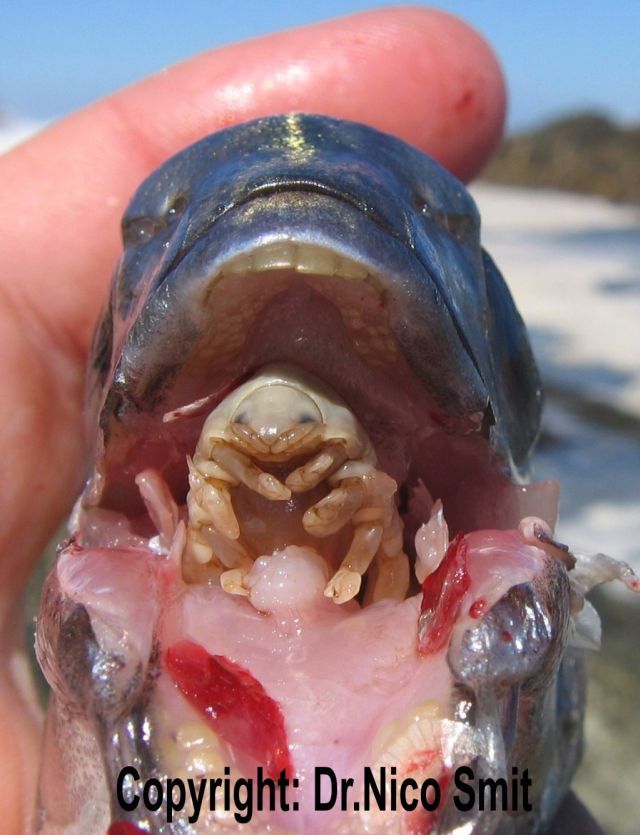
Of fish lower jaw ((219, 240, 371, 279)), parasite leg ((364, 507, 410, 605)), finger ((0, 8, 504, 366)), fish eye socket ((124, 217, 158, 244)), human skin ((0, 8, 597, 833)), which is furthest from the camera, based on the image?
finger ((0, 8, 504, 366))

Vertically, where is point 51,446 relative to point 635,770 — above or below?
above

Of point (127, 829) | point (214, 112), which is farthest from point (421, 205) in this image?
point (214, 112)

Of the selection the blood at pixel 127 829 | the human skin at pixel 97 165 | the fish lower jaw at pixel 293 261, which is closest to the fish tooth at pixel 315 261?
the fish lower jaw at pixel 293 261

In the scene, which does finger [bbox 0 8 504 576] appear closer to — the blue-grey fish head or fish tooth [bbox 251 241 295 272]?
the blue-grey fish head

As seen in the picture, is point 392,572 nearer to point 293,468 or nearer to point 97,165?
point 293,468

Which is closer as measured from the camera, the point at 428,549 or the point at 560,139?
the point at 428,549

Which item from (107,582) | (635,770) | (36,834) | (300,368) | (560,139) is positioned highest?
(300,368)

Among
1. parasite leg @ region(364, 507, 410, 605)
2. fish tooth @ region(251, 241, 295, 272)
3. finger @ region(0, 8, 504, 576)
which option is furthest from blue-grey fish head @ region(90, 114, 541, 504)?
finger @ region(0, 8, 504, 576)

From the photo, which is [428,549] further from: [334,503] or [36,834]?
[36,834]

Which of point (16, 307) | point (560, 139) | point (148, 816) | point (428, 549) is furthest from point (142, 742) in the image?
point (560, 139)
